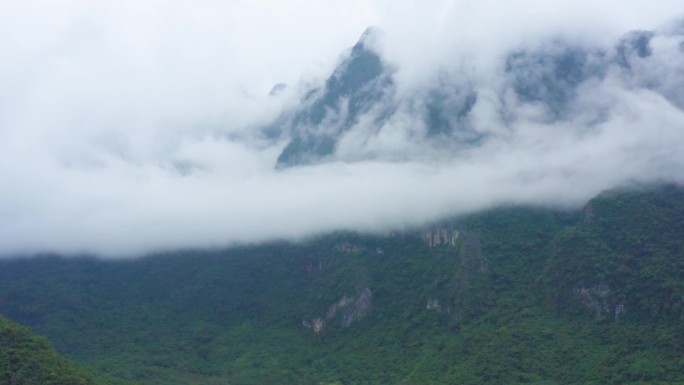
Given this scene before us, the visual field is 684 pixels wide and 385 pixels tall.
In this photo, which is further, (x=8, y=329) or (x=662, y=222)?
(x=662, y=222)

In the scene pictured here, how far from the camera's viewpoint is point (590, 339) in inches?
6501

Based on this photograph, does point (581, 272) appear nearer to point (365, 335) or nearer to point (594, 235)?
point (594, 235)

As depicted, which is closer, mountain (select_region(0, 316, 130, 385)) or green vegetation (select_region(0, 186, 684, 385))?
mountain (select_region(0, 316, 130, 385))

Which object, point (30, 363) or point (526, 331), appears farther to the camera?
point (526, 331)

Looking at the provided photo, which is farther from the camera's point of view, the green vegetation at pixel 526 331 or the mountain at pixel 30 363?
the green vegetation at pixel 526 331

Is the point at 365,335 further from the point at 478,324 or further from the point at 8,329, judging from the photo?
the point at 8,329

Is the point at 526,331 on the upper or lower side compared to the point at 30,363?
lower

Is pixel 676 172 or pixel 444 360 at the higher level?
pixel 676 172

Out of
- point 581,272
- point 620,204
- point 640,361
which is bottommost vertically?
point 640,361

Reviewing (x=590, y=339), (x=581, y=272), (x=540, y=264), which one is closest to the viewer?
(x=590, y=339)

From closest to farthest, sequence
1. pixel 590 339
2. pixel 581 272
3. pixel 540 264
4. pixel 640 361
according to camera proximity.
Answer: pixel 640 361 → pixel 590 339 → pixel 581 272 → pixel 540 264

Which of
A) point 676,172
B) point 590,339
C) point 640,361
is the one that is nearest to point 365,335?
point 590,339

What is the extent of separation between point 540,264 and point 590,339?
29.7m

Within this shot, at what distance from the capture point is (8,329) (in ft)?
454
